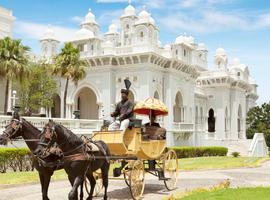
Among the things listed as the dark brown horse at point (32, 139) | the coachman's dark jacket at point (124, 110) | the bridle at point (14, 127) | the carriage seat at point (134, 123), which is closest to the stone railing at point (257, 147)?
the carriage seat at point (134, 123)

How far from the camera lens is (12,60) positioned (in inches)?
1109

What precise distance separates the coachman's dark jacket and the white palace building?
15.5 metres

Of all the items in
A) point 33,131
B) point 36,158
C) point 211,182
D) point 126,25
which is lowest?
point 211,182

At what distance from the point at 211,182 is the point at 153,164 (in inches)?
146

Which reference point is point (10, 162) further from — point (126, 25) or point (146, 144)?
point (126, 25)

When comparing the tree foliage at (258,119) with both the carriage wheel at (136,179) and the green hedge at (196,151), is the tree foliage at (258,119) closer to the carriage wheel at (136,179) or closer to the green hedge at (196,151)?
the green hedge at (196,151)

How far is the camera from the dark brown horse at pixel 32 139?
8688mm

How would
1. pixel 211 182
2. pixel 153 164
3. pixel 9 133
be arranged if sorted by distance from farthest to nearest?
pixel 211 182, pixel 153 164, pixel 9 133

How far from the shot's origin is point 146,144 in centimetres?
1211

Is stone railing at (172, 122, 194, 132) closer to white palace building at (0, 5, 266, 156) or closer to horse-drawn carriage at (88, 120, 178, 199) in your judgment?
white palace building at (0, 5, 266, 156)

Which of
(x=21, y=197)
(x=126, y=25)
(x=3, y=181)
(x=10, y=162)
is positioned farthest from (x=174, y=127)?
(x=21, y=197)

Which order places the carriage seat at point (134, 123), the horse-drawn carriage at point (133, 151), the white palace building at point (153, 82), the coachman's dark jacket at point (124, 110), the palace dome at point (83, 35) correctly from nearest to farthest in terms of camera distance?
the horse-drawn carriage at point (133, 151), the carriage seat at point (134, 123), the coachman's dark jacket at point (124, 110), the white palace building at point (153, 82), the palace dome at point (83, 35)

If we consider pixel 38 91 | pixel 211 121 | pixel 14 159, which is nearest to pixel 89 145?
pixel 14 159

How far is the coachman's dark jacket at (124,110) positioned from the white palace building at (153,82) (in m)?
15.5
